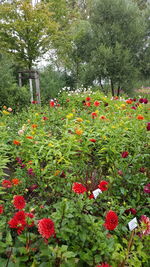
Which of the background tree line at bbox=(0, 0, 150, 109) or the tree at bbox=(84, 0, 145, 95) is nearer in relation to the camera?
the background tree line at bbox=(0, 0, 150, 109)

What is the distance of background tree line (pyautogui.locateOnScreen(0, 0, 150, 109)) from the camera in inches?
340

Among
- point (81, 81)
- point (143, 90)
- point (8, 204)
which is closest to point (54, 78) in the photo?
point (81, 81)

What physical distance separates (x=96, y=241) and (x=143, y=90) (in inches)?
539

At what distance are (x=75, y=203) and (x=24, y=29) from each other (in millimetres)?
8571

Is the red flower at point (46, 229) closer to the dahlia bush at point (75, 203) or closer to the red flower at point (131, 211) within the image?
the dahlia bush at point (75, 203)

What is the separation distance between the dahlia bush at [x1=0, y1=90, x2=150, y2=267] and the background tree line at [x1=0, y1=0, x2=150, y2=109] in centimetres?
648

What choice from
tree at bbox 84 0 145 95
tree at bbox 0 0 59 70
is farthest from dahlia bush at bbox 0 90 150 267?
tree at bbox 84 0 145 95

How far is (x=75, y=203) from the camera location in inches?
55.6

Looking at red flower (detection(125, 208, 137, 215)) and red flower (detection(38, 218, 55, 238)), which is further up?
red flower (detection(38, 218, 55, 238))

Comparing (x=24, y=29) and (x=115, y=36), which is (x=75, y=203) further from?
(x=115, y=36)

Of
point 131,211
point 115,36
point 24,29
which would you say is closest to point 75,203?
point 131,211

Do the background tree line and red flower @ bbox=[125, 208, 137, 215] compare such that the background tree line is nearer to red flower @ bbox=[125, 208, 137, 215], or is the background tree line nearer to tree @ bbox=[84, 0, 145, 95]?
tree @ bbox=[84, 0, 145, 95]

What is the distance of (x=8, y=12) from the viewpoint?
27.7ft

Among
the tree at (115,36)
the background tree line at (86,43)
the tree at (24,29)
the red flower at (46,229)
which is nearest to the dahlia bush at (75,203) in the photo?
the red flower at (46,229)
